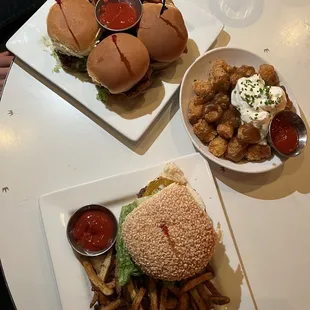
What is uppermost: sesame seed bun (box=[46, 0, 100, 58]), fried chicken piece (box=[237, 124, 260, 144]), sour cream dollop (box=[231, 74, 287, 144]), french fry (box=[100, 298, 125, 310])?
sesame seed bun (box=[46, 0, 100, 58])

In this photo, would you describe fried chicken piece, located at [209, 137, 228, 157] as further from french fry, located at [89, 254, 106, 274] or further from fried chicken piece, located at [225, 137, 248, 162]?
french fry, located at [89, 254, 106, 274]

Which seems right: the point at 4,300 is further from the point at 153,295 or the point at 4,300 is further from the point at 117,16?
the point at 117,16

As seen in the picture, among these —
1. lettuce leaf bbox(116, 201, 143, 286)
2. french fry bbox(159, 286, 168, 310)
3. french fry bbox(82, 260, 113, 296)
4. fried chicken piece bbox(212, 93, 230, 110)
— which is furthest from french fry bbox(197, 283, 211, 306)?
fried chicken piece bbox(212, 93, 230, 110)

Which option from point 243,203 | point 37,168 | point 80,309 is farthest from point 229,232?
point 37,168

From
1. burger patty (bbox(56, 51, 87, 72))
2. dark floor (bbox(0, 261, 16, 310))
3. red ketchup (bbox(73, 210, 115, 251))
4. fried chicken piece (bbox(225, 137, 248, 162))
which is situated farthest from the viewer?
dark floor (bbox(0, 261, 16, 310))

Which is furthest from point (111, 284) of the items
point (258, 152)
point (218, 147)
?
point (258, 152)

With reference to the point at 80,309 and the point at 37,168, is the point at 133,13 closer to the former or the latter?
the point at 37,168
